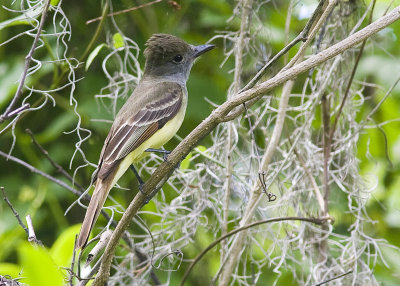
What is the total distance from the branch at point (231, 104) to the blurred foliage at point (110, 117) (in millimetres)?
1476

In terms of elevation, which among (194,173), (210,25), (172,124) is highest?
(210,25)

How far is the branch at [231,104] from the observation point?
2293 mm

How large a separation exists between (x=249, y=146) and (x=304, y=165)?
52 cm

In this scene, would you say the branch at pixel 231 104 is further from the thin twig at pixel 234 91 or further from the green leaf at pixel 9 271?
the thin twig at pixel 234 91

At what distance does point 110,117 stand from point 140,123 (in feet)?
2.01

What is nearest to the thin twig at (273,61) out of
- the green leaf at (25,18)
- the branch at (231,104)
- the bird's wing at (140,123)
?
the branch at (231,104)

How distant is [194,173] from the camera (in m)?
3.70

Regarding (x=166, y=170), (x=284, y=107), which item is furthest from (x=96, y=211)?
(x=284, y=107)

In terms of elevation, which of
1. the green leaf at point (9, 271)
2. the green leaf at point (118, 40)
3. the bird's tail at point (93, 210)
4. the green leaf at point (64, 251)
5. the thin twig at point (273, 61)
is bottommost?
the green leaf at point (64, 251)

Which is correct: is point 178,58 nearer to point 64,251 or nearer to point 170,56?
point 170,56

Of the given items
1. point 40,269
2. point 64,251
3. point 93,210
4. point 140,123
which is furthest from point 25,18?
point 40,269

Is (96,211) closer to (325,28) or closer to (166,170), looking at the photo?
(166,170)

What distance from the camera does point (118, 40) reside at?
3.66 metres

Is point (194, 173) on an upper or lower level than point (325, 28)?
lower
